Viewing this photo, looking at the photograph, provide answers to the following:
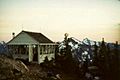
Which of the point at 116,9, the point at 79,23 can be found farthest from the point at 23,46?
the point at 116,9

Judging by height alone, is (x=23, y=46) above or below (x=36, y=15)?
below

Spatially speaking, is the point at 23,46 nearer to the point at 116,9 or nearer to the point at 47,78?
the point at 47,78

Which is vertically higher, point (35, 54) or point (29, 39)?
point (29, 39)

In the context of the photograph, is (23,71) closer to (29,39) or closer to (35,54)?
(35,54)

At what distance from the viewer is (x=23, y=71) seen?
253 centimetres

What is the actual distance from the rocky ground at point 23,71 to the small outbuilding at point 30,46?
0.06 m

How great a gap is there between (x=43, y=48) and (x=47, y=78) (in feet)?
0.96

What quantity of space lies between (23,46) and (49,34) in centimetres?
28

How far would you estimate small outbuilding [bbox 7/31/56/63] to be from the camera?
2555mm

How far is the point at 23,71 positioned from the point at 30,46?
250mm

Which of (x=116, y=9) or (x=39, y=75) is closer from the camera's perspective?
(x=39, y=75)

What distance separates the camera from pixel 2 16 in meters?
2.58

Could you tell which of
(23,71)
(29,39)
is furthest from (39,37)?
(23,71)

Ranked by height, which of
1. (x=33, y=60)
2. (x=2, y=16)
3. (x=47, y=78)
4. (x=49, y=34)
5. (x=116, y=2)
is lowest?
(x=47, y=78)
